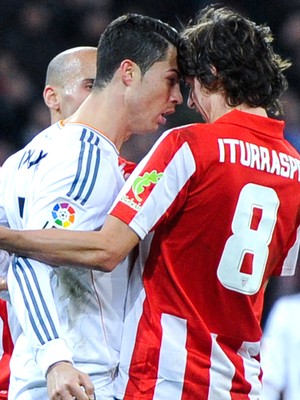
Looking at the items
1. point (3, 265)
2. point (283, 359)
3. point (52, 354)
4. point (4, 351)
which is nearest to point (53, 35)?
point (283, 359)

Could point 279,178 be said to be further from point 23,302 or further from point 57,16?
point 57,16

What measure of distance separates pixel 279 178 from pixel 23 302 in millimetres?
891

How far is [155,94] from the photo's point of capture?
330cm

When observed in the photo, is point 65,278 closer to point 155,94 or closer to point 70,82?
point 155,94

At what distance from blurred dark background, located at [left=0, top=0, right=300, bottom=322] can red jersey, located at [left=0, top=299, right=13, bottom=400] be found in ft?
11.1

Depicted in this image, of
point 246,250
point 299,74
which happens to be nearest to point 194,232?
point 246,250

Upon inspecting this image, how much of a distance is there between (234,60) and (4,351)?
5.12 feet

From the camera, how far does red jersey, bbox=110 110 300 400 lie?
9.86 feet

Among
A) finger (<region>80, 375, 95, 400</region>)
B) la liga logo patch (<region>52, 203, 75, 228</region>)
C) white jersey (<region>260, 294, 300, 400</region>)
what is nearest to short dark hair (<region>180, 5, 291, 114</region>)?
la liga logo patch (<region>52, 203, 75, 228</region>)

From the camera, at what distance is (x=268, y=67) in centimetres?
323

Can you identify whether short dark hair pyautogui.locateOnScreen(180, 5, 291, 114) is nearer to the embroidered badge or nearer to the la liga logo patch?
the embroidered badge

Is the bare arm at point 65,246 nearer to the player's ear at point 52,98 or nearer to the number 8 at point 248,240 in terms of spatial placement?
the number 8 at point 248,240

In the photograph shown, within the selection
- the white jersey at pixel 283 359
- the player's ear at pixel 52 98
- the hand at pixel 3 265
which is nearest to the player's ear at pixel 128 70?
the hand at pixel 3 265

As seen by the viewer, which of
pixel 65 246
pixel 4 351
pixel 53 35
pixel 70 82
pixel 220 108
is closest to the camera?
pixel 65 246
